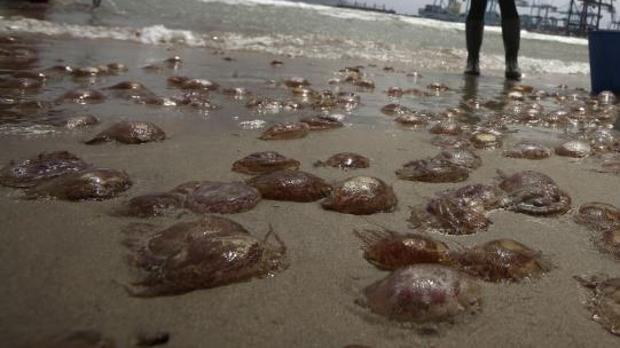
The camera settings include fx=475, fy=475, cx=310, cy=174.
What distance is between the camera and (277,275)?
4.11 ft

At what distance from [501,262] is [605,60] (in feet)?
18.3

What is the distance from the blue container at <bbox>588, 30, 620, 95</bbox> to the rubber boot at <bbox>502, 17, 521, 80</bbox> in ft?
2.93

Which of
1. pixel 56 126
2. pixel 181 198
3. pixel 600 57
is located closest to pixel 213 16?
pixel 600 57

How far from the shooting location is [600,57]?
226 inches

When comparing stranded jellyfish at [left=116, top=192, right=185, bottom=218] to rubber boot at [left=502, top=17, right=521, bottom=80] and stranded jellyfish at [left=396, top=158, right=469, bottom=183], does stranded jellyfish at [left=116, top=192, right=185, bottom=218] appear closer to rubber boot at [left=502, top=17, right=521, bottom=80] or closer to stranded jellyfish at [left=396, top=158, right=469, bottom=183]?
Answer: stranded jellyfish at [left=396, top=158, right=469, bottom=183]

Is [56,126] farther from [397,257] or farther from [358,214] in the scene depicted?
[397,257]

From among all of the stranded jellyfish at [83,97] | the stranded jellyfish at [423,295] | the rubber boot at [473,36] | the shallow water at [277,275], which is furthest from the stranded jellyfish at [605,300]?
the rubber boot at [473,36]

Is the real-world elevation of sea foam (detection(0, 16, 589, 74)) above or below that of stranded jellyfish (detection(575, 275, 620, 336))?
above

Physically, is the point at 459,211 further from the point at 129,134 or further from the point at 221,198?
the point at 129,134

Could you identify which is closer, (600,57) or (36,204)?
(36,204)

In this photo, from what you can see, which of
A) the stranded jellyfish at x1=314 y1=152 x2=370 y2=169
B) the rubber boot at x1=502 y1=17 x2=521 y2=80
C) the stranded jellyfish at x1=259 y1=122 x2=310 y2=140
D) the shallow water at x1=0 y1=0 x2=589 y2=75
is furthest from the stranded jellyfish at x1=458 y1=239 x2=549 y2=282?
the shallow water at x1=0 y1=0 x2=589 y2=75

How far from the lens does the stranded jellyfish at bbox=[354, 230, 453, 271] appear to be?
131 cm

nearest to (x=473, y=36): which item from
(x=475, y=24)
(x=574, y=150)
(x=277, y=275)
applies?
(x=475, y=24)

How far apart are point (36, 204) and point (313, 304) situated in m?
1.01
